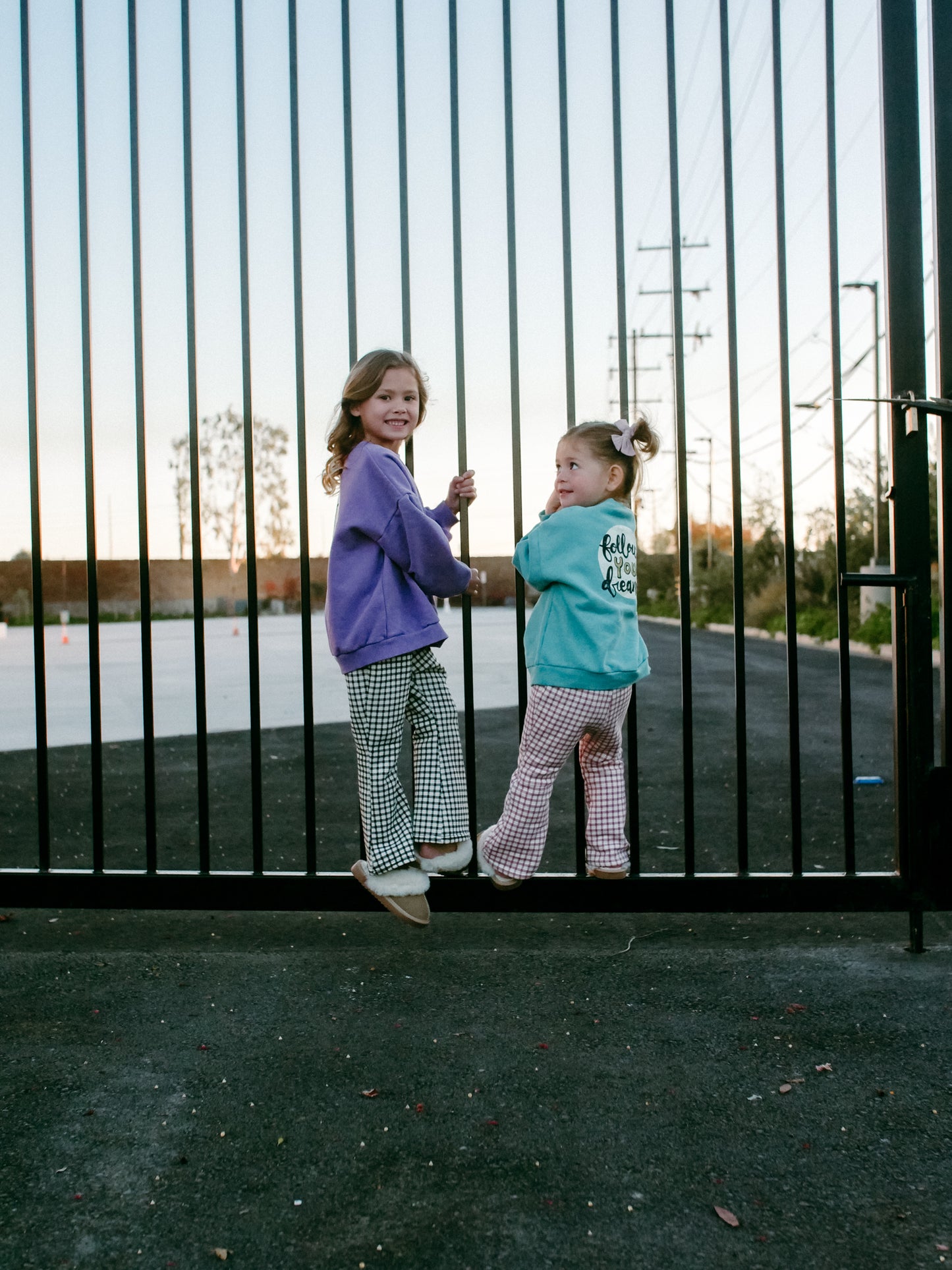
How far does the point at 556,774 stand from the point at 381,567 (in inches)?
→ 28.3

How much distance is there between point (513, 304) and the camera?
287 cm

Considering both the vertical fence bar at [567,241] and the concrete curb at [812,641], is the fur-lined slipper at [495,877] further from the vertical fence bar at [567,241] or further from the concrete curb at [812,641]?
the concrete curb at [812,641]

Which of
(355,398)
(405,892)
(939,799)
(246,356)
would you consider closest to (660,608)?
(939,799)

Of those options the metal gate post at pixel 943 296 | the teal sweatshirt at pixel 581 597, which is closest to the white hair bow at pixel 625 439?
the teal sweatshirt at pixel 581 597

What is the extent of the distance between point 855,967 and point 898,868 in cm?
36

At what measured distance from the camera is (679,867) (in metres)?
4.32

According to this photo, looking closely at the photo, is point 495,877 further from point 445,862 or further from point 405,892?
point 405,892

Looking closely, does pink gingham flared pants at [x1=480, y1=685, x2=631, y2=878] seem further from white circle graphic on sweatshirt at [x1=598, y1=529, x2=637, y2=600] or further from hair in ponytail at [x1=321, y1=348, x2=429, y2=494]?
hair in ponytail at [x1=321, y1=348, x2=429, y2=494]

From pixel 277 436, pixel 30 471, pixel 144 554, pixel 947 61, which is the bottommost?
pixel 144 554

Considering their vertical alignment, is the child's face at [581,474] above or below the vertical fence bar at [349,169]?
below

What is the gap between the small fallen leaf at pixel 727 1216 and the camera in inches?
73.2

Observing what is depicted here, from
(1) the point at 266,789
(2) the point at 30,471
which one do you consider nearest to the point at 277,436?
(1) the point at 266,789

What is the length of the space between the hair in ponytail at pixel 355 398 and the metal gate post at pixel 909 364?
1339 mm

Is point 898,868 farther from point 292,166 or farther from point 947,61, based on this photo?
point 292,166
